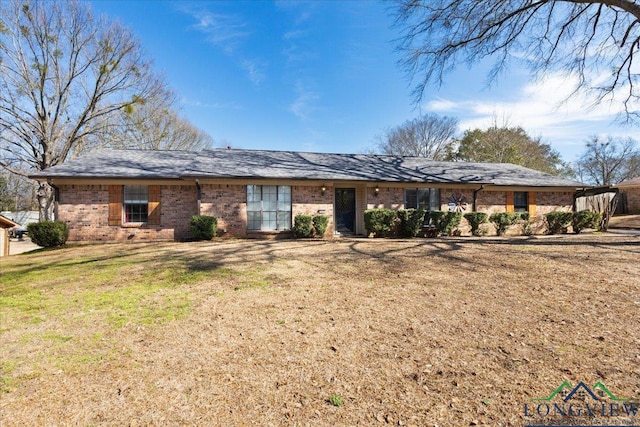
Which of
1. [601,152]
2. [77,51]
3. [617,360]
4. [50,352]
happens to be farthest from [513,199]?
[601,152]

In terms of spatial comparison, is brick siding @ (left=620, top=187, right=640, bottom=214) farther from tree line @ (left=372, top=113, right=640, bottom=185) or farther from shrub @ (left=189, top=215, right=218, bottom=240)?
shrub @ (left=189, top=215, right=218, bottom=240)

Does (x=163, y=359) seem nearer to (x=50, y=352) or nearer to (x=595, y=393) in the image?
(x=50, y=352)

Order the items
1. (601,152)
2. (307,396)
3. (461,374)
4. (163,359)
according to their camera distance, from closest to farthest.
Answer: (307,396)
(461,374)
(163,359)
(601,152)

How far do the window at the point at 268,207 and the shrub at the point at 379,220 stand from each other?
129 inches

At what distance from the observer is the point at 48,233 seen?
1019cm

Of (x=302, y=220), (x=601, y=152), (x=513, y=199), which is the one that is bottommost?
(x=302, y=220)

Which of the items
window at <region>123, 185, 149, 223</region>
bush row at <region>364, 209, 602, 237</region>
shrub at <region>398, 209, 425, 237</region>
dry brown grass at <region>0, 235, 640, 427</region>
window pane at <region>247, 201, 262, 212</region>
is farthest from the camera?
shrub at <region>398, 209, 425, 237</region>

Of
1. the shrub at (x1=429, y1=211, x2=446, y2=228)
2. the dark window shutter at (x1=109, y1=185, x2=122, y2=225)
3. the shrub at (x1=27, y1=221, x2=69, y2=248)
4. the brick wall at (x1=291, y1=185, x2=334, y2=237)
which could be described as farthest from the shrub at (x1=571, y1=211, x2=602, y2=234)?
the shrub at (x1=27, y1=221, x2=69, y2=248)

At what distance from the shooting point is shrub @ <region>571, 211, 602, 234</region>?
524 inches

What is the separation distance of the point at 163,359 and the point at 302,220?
895cm

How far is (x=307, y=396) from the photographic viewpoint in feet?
7.50

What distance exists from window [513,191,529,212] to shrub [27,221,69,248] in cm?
1900

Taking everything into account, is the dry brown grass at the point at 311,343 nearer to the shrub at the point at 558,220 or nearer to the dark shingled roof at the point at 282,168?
the dark shingled roof at the point at 282,168

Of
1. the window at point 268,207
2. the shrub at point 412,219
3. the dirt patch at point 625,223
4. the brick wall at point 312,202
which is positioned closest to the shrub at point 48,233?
the window at point 268,207
